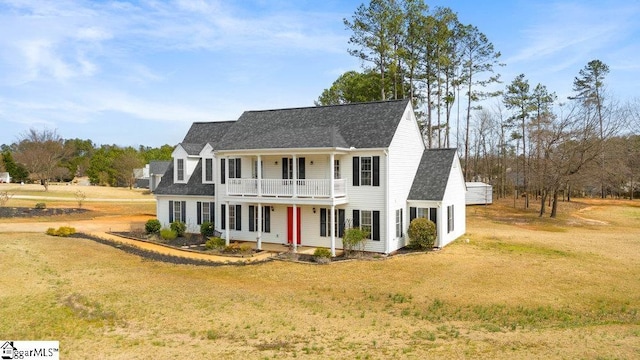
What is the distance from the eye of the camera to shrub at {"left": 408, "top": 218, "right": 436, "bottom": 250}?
72.8 feet

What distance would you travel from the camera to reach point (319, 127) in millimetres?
24156

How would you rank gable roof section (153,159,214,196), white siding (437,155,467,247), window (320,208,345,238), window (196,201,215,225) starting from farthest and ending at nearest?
gable roof section (153,159,214,196) → window (196,201,215,225) → white siding (437,155,467,247) → window (320,208,345,238)

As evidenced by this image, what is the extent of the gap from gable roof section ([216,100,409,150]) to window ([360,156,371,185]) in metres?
0.73

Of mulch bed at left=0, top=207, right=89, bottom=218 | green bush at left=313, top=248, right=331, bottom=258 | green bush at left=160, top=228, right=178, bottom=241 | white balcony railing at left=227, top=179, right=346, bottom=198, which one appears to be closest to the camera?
green bush at left=313, top=248, right=331, bottom=258

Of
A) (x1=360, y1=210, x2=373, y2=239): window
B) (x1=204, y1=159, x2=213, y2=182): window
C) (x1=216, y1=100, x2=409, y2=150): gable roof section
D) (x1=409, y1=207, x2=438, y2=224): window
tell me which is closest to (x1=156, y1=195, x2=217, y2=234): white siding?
(x1=204, y1=159, x2=213, y2=182): window

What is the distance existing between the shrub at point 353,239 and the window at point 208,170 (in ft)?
33.9

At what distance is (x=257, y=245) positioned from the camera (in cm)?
2361

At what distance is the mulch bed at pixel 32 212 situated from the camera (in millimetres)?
36031

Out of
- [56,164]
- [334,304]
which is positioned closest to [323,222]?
[334,304]

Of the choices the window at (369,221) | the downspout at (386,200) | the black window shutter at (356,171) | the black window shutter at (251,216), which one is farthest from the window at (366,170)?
the black window shutter at (251,216)

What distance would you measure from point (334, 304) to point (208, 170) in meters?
16.1

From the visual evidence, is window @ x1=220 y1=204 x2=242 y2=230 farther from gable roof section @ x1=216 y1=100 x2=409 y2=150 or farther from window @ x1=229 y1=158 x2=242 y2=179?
gable roof section @ x1=216 y1=100 x2=409 y2=150

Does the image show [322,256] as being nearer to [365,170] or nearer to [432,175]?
[365,170]

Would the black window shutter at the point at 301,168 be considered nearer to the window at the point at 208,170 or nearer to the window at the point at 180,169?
the window at the point at 208,170
